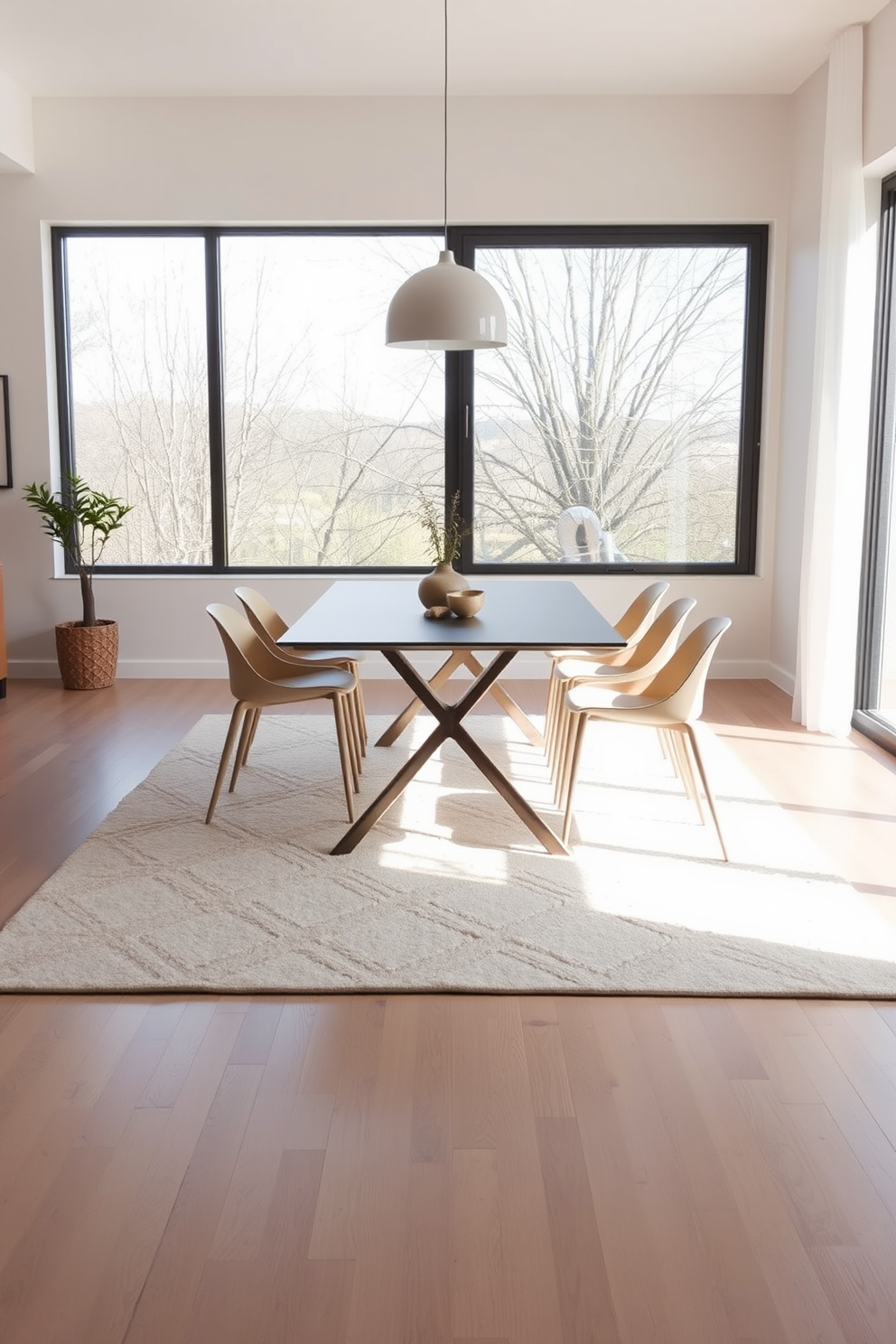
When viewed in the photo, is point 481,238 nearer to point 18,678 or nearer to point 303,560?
point 303,560

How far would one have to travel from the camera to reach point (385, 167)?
6.66 metres

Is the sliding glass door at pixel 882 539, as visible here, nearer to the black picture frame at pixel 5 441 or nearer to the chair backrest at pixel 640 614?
the chair backrest at pixel 640 614

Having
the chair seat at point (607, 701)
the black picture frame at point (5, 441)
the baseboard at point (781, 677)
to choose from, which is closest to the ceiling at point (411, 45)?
the black picture frame at point (5, 441)

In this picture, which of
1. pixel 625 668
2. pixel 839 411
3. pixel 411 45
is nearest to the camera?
pixel 625 668

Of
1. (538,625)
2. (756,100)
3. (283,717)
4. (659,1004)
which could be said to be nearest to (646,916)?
(659,1004)

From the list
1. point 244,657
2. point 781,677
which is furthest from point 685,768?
point 781,677

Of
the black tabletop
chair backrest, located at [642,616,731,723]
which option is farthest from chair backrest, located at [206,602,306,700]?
chair backrest, located at [642,616,731,723]

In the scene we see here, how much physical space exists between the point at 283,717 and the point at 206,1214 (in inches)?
156

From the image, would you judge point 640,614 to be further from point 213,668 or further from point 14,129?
point 14,129

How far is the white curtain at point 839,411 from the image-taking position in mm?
5531

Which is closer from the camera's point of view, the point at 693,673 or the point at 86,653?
the point at 693,673

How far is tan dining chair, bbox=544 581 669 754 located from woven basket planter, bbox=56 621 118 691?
9.10ft

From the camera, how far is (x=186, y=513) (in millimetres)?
7137

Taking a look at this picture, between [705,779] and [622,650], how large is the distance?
1.20m
